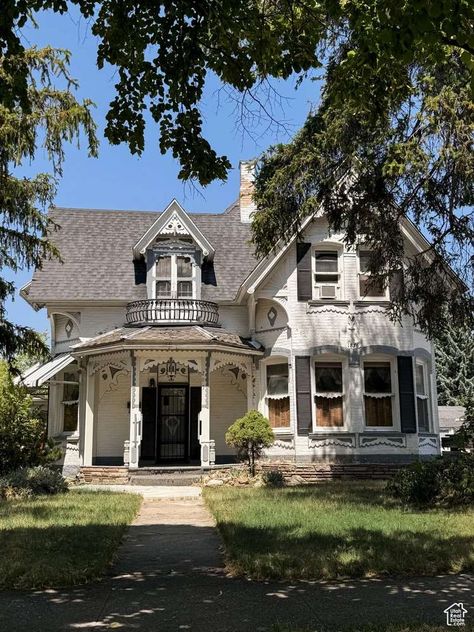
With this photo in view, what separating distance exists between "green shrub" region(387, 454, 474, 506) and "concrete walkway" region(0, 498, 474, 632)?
4971 mm

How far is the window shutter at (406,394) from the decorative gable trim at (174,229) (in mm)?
7360

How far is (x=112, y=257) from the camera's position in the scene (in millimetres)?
22156

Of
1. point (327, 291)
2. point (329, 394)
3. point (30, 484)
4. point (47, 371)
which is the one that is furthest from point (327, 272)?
point (30, 484)

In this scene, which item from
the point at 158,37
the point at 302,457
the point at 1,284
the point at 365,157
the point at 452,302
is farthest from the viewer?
the point at 302,457

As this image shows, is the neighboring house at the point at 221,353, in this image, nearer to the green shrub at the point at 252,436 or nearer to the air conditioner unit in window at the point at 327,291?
the air conditioner unit in window at the point at 327,291

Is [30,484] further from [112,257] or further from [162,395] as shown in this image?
[112,257]

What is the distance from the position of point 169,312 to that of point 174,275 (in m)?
1.53

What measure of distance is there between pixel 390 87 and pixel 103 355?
46.4 feet

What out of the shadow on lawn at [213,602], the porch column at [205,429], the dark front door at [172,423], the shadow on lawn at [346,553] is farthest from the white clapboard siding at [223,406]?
the shadow on lawn at [213,602]

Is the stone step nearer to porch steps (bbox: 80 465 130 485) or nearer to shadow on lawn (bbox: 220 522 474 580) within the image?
porch steps (bbox: 80 465 130 485)

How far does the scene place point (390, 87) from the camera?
22.5ft

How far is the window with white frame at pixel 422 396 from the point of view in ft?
64.2

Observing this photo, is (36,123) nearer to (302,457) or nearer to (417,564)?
(417,564)

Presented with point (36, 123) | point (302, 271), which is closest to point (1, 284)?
point (36, 123)
